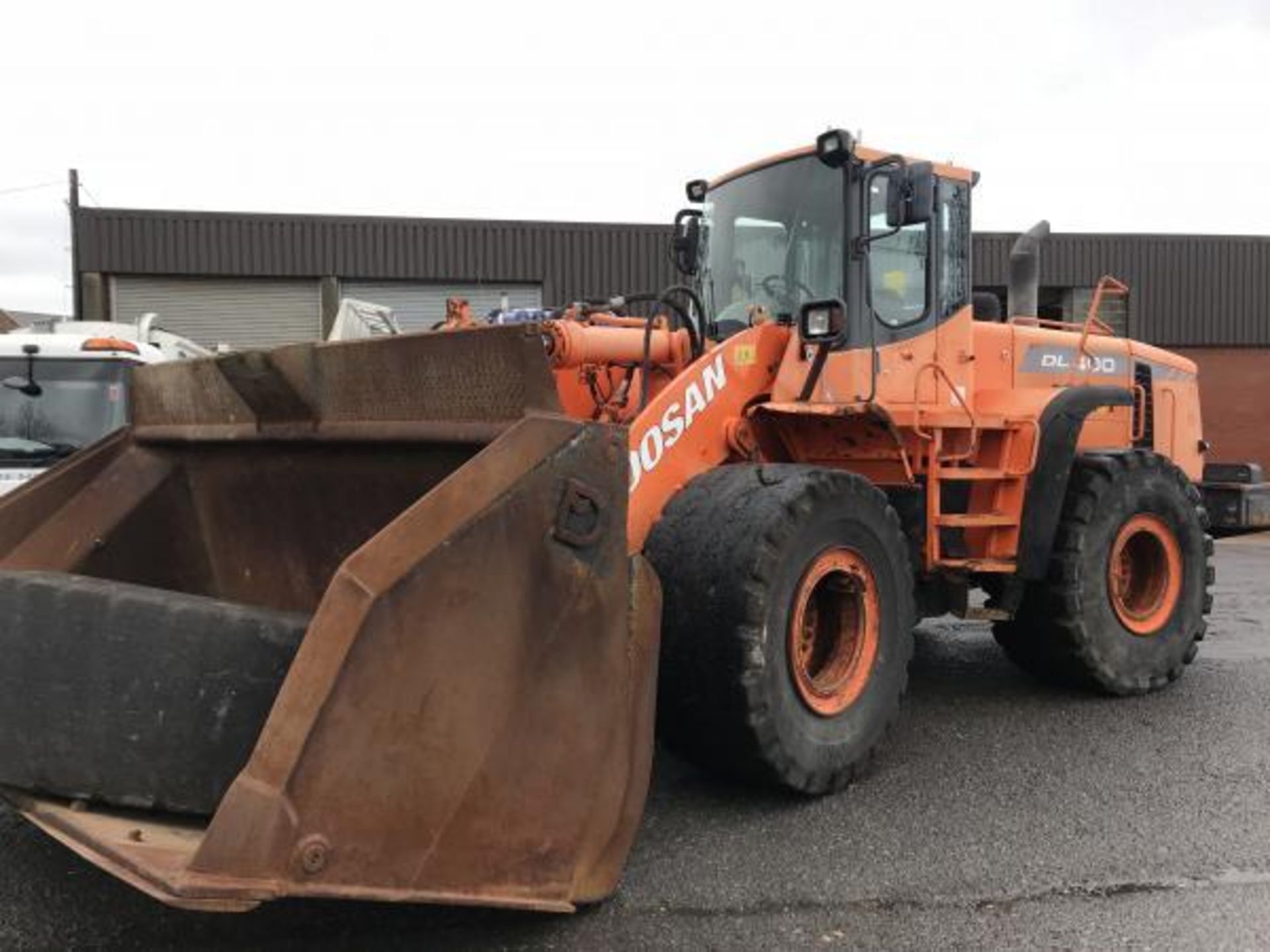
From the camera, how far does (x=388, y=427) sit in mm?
3676

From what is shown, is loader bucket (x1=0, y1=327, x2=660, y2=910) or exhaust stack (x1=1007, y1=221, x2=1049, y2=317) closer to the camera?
loader bucket (x1=0, y1=327, x2=660, y2=910)

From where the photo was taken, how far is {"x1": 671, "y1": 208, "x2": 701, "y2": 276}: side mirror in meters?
5.79

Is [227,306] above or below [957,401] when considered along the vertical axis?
above

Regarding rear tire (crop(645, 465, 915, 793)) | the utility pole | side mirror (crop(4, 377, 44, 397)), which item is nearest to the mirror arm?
rear tire (crop(645, 465, 915, 793))

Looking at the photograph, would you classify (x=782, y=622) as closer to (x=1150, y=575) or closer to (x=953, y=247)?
(x=953, y=247)

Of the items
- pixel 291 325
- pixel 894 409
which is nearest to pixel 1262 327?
pixel 291 325

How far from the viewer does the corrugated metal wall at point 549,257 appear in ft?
61.1

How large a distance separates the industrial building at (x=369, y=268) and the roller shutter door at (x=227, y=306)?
22 millimetres

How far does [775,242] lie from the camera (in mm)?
5281

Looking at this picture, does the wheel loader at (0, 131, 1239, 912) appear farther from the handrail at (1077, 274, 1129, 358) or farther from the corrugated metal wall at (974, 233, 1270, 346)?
the corrugated metal wall at (974, 233, 1270, 346)

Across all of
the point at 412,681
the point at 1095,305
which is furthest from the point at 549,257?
the point at 412,681

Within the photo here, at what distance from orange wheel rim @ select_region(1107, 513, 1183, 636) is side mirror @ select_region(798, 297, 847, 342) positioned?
8.07ft

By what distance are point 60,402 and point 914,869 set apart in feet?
21.1

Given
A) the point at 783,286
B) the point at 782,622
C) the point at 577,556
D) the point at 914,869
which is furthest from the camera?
the point at 783,286
